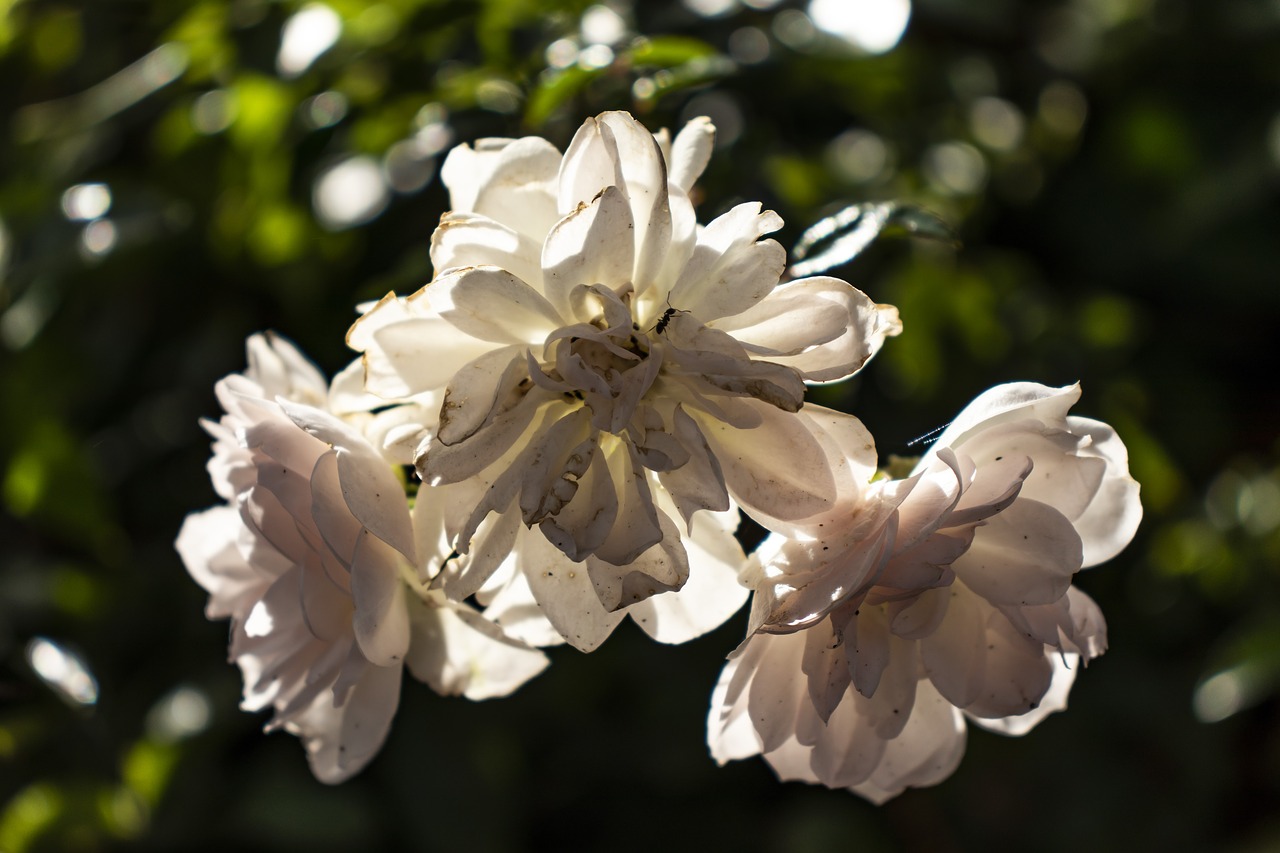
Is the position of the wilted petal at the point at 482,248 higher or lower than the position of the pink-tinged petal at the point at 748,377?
higher

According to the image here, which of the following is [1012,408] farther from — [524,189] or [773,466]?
[524,189]

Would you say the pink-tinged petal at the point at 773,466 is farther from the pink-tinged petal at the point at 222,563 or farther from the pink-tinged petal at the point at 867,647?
the pink-tinged petal at the point at 222,563

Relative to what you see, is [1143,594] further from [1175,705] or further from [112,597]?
[112,597]

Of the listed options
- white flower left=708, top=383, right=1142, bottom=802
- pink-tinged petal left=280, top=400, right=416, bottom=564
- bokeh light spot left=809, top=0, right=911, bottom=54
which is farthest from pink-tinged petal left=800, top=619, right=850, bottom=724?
bokeh light spot left=809, top=0, right=911, bottom=54

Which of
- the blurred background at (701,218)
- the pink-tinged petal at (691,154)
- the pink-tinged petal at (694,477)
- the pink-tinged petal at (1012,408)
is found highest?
the pink-tinged petal at (691,154)

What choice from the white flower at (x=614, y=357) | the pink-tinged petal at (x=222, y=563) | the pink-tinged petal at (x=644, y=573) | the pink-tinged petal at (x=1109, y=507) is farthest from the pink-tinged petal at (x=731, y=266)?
the pink-tinged petal at (x=222, y=563)

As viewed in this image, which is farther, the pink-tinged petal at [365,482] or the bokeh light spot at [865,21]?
the bokeh light spot at [865,21]

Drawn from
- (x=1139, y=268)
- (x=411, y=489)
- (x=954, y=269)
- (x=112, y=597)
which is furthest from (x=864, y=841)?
(x=411, y=489)

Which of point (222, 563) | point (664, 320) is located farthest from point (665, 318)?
point (222, 563)
